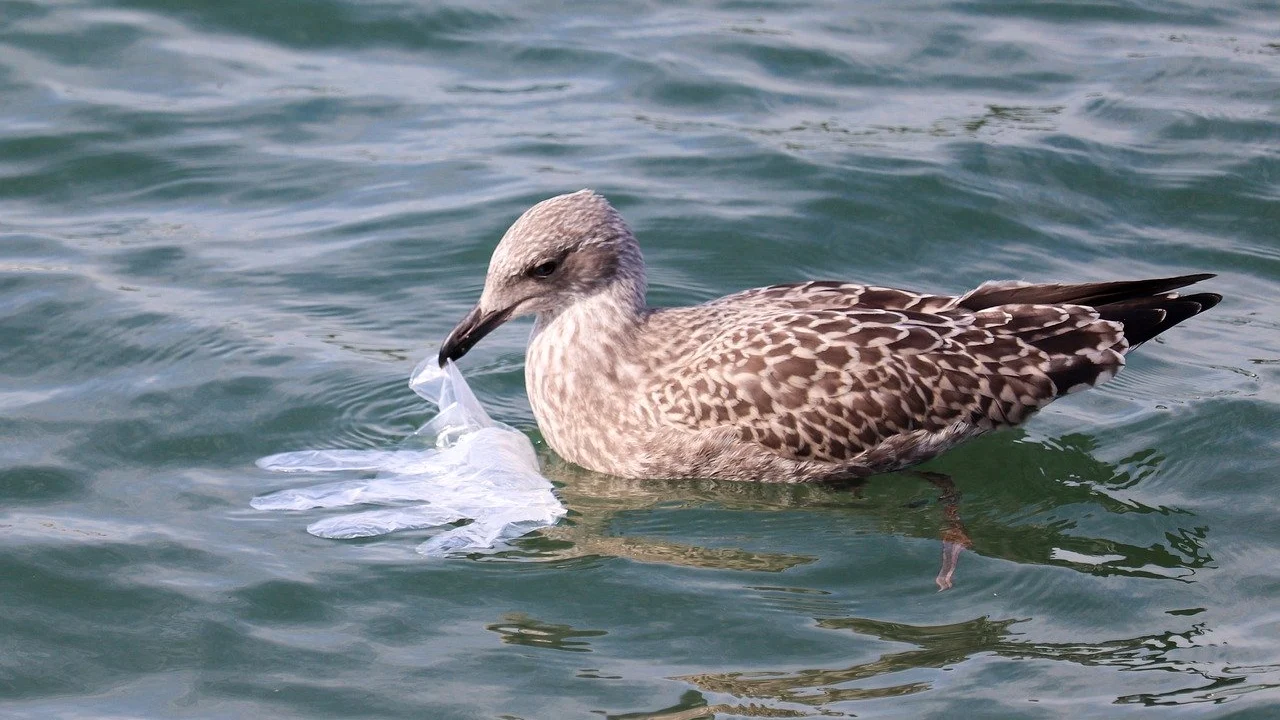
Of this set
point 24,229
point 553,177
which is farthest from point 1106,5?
point 24,229

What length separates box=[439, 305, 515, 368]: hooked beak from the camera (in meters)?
7.50

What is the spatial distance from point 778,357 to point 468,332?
141 centimetres

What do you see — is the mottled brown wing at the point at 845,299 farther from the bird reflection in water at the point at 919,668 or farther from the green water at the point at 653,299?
the bird reflection in water at the point at 919,668

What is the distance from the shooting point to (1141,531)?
23.5ft

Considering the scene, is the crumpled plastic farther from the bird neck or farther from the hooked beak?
the bird neck

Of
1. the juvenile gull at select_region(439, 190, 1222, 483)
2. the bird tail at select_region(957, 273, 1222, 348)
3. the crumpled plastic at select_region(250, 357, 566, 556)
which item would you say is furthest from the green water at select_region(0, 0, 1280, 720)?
the bird tail at select_region(957, 273, 1222, 348)

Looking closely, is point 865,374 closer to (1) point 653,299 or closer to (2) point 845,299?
(2) point 845,299

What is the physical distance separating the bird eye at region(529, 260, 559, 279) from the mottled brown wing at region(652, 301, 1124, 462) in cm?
74

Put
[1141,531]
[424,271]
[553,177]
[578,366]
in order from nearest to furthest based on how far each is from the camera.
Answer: [1141,531] → [578,366] → [424,271] → [553,177]

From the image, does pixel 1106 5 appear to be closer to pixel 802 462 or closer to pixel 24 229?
pixel 802 462

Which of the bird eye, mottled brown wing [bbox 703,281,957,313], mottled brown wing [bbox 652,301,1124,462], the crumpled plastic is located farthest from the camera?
mottled brown wing [bbox 703,281,957,313]

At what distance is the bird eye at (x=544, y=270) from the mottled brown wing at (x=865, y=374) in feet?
2.43

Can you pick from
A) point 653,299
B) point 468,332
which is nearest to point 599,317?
point 468,332

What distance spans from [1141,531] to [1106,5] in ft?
25.9
